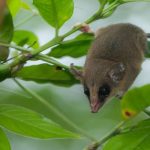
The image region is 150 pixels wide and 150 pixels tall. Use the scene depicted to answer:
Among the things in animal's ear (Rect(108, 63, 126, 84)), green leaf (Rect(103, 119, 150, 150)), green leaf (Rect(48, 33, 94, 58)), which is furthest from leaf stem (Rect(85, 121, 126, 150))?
animal's ear (Rect(108, 63, 126, 84))

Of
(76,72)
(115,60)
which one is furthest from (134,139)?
(115,60)

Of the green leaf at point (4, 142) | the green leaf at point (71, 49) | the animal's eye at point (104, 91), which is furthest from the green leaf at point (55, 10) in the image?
the green leaf at point (4, 142)

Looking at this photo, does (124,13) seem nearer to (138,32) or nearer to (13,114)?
(138,32)

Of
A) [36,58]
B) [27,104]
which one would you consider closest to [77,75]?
[36,58]

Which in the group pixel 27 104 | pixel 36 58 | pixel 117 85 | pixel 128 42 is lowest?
pixel 27 104

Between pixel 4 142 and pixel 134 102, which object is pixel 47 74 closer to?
pixel 4 142

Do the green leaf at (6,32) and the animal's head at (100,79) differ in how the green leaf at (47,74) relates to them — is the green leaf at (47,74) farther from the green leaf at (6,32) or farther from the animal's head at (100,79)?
the green leaf at (6,32)

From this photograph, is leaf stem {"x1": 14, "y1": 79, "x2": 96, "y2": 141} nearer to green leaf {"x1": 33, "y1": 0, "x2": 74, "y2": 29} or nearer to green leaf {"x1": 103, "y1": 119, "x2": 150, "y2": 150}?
green leaf {"x1": 103, "y1": 119, "x2": 150, "y2": 150}
